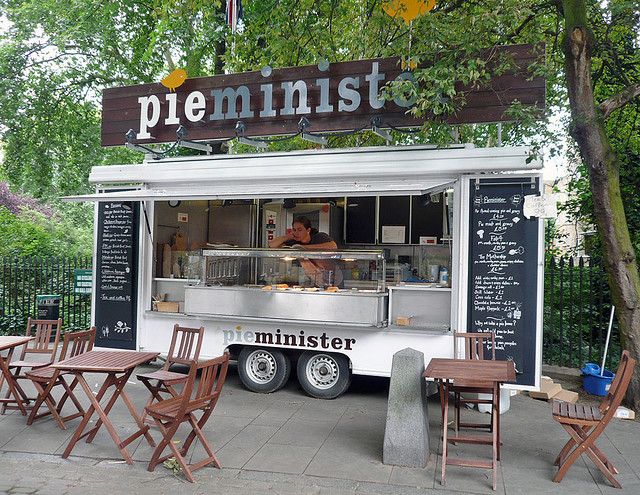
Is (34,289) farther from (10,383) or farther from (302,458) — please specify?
(302,458)

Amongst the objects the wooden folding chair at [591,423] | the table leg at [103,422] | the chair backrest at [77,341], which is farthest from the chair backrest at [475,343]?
the chair backrest at [77,341]

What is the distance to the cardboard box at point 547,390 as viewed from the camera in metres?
7.31

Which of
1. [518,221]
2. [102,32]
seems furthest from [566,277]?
[102,32]

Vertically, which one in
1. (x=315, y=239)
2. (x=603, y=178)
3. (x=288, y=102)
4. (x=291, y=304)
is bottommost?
(x=291, y=304)

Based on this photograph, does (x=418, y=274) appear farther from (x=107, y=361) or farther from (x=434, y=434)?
(x=107, y=361)

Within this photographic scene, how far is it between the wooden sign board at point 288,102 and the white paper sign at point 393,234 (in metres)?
1.95

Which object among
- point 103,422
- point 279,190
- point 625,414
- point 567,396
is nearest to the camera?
Answer: point 103,422

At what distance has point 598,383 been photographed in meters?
7.62

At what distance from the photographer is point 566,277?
29.8 feet

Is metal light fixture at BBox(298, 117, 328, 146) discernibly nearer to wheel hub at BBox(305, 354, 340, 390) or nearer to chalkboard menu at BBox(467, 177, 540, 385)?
chalkboard menu at BBox(467, 177, 540, 385)

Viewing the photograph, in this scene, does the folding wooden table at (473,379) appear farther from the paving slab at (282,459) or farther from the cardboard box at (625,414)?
the cardboard box at (625,414)

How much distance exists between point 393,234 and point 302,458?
176 inches

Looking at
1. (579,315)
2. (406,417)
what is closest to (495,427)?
(406,417)

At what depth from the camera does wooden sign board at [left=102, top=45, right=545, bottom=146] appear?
23.2ft
